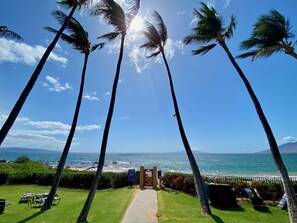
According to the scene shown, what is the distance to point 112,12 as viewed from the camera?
10180 mm

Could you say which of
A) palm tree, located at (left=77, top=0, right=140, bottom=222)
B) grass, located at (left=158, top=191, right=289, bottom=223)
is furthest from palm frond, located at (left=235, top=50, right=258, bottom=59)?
grass, located at (left=158, top=191, right=289, bottom=223)

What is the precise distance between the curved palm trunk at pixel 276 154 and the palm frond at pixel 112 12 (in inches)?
244

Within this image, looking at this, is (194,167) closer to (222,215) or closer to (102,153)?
(222,215)

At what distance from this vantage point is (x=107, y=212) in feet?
28.2

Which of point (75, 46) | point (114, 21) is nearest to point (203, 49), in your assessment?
point (114, 21)

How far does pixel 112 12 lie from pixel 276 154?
10.4 meters

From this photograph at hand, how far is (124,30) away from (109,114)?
4.97 meters

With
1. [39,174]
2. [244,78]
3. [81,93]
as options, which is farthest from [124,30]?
[39,174]

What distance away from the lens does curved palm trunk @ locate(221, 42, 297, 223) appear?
7.71m

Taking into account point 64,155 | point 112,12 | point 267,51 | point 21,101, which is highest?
point 112,12

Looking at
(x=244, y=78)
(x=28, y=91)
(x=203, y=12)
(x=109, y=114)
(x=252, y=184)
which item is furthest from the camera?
(x=252, y=184)

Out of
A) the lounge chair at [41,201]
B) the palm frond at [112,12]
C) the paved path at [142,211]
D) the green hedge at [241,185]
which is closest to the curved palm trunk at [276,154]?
the paved path at [142,211]

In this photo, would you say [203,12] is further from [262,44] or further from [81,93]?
[81,93]

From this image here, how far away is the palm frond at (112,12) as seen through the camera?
1003cm
